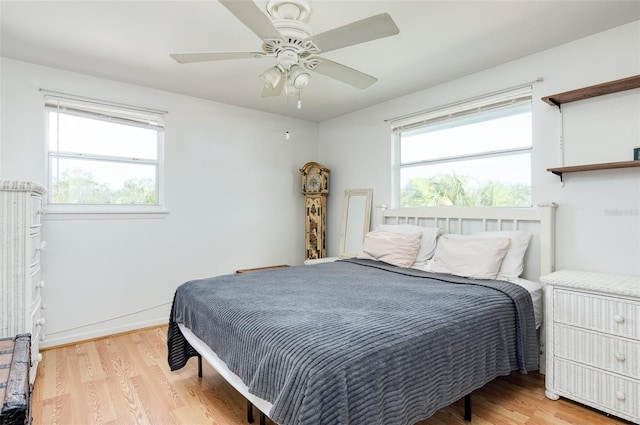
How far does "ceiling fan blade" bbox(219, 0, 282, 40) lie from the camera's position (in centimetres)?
138

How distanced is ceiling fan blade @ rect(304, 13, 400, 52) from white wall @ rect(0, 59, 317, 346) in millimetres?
2496

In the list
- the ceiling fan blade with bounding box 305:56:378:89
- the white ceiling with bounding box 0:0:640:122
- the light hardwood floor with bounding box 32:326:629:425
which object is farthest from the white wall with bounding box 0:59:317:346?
the ceiling fan blade with bounding box 305:56:378:89

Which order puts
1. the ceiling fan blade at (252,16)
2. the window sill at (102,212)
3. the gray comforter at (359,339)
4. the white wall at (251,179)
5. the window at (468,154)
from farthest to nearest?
the window sill at (102,212) → the window at (468,154) → the white wall at (251,179) → the ceiling fan blade at (252,16) → the gray comforter at (359,339)

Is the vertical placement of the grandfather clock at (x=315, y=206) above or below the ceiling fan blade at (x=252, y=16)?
below

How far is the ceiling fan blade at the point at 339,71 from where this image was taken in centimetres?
196

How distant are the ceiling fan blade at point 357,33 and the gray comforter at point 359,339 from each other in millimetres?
1363

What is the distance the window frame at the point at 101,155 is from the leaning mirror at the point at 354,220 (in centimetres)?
214

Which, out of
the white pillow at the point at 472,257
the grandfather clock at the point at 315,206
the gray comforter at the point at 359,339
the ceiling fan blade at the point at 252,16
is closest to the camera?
the gray comforter at the point at 359,339

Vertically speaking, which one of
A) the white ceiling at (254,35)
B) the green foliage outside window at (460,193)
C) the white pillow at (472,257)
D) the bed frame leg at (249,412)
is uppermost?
the white ceiling at (254,35)

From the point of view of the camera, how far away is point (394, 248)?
123 inches

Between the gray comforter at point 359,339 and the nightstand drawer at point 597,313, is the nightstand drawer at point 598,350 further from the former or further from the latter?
the gray comforter at point 359,339

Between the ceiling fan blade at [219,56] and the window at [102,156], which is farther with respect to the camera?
the window at [102,156]

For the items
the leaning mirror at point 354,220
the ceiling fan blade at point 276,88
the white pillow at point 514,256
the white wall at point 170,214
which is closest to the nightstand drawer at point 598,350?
the white pillow at point 514,256

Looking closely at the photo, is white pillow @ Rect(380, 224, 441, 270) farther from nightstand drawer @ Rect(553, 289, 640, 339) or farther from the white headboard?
nightstand drawer @ Rect(553, 289, 640, 339)
